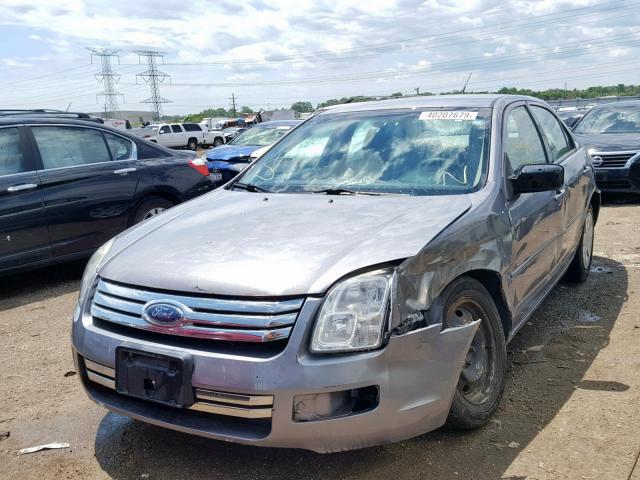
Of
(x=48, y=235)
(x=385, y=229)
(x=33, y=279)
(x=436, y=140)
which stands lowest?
(x=33, y=279)

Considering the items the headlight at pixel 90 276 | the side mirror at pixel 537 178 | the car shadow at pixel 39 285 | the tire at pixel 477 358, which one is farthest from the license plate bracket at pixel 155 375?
the car shadow at pixel 39 285

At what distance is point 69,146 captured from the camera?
6.13m

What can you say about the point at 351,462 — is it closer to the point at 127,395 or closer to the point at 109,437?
the point at 127,395

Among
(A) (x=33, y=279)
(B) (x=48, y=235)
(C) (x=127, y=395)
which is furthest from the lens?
(A) (x=33, y=279)

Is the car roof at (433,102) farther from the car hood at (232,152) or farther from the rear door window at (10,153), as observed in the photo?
the car hood at (232,152)

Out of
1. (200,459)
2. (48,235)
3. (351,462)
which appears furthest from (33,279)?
(351,462)

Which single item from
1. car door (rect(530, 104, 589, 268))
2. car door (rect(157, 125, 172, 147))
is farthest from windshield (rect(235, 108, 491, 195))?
car door (rect(157, 125, 172, 147))

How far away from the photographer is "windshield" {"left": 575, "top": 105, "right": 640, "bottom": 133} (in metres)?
10.6

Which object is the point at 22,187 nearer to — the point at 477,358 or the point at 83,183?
the point at 83,183

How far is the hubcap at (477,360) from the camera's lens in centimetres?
289

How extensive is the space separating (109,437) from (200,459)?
564 mm

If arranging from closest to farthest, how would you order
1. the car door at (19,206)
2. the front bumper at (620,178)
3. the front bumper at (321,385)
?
the front bumper at (321,385)
the car door at (19,206)
the front bumper at (620,178)

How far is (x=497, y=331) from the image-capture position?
3.06m

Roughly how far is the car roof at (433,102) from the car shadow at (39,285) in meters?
3.25
